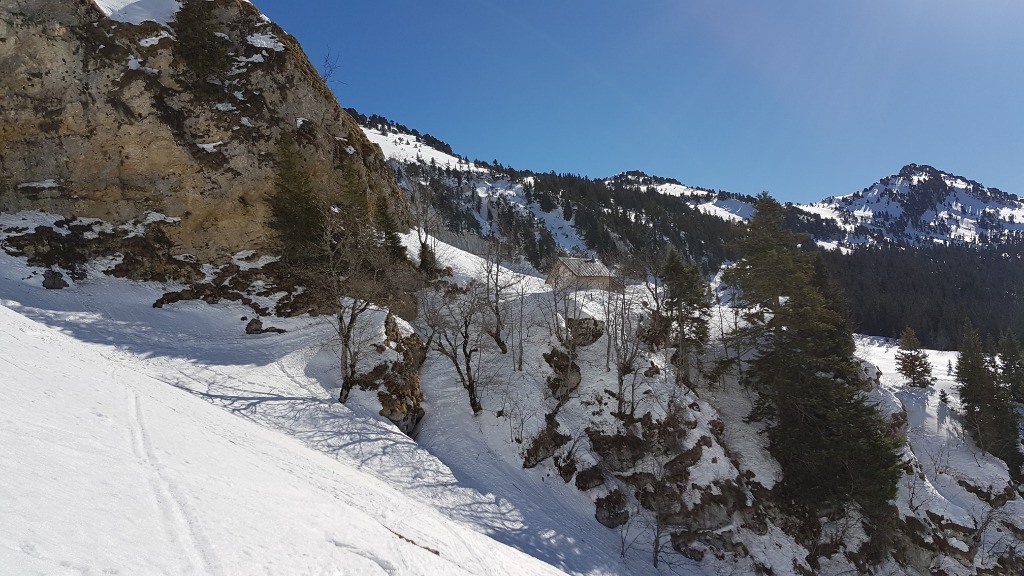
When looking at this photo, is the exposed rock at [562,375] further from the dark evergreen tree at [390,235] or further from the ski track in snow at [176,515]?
the ski track in snow at [176,515]

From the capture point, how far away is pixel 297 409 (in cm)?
1816

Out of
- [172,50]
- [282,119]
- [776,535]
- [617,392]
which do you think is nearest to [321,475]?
[617,392]

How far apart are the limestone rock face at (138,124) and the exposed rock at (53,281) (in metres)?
4.87

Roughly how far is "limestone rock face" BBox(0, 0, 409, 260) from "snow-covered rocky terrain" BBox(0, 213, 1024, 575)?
276 centimetres

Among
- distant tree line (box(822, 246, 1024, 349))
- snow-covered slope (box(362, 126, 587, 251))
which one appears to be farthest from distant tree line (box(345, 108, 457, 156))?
distant tree line (box(822, 246, 1024, 349))

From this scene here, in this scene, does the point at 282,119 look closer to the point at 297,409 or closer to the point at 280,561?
the point at 297,409

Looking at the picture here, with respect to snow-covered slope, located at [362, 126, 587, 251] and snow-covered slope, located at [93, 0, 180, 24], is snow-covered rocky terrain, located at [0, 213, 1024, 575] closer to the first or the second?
snow-covered slope, located at [93, 0, 180, 24]

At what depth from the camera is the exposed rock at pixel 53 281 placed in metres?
21.7

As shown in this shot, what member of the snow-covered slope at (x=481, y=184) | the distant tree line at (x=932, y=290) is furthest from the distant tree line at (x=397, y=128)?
the distant tree line at (x=932, y=290)

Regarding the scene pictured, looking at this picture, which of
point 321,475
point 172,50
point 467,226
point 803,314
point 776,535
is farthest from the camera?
point 467,226

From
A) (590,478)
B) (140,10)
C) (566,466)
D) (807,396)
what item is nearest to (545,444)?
(566,466)

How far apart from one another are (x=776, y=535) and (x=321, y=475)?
876 inches

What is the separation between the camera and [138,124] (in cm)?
2634

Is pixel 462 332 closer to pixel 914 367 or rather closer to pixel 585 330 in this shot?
pixel 585 330
